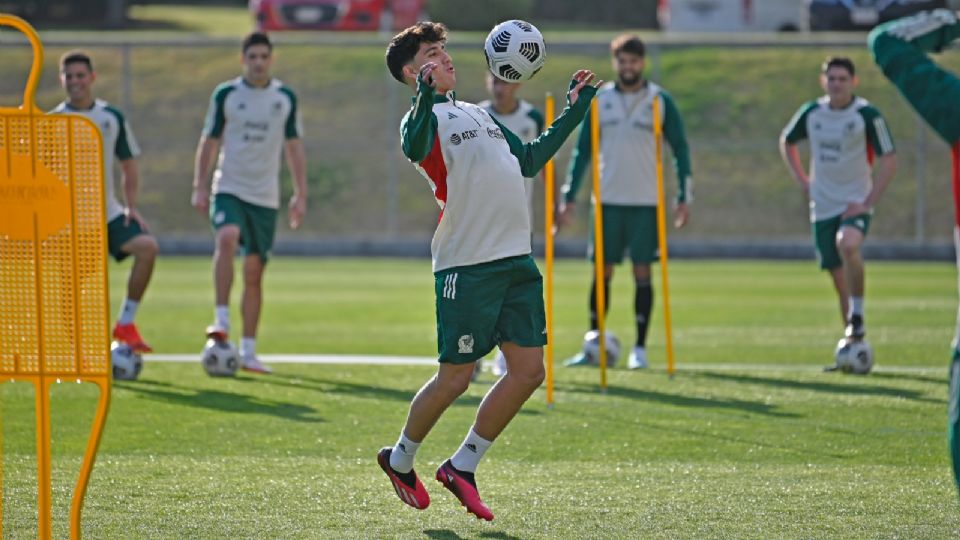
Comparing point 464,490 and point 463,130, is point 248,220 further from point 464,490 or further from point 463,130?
point 464,490

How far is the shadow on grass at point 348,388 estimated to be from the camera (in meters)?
9.52

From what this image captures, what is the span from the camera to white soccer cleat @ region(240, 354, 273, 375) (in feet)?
35.8

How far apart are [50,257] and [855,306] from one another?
25.7ft

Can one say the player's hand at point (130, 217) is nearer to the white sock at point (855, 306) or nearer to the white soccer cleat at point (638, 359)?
the white soccer cleat at point (638, 359)

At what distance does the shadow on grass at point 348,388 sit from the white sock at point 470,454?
9.19ft

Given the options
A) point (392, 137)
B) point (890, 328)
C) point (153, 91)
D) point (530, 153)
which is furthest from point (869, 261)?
point (530, 153)

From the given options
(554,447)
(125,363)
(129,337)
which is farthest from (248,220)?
(554,447)

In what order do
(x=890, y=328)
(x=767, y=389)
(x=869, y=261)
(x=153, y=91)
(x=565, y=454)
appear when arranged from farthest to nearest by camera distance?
(x=153, y=91) < (x=869, y=261) < (x=890, y=328) < (x=767, y=389) < (x=565, y=454)

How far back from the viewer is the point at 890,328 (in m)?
13.9

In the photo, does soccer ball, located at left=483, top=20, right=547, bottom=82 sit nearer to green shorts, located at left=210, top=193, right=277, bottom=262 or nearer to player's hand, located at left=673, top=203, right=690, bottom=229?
green shorts, located at left=210, top=193, right=277, bottom=262

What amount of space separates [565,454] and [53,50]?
76.7 ft

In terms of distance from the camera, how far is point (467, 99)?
27016mm

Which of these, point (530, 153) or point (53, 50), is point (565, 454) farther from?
point (53, 50)

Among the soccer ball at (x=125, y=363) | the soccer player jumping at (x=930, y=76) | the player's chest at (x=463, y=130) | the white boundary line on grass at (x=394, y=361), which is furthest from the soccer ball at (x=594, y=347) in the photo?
the soccer player jumping at (x=930, y=76)
